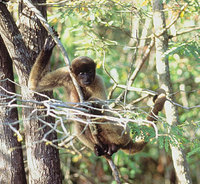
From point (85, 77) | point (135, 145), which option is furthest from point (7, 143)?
point (135, 145)

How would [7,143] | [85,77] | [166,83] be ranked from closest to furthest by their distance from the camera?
[7,143] < [85,77] < [166,83]

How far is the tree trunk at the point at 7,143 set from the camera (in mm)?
5109

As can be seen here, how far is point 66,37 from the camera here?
9062 mm

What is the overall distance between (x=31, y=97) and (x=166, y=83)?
8.79 feet

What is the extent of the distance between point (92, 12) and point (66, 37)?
368 cm

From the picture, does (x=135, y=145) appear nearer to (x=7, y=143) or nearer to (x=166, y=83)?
(x=166, y=83)

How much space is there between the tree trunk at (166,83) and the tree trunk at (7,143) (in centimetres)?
294

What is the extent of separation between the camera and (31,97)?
496cm

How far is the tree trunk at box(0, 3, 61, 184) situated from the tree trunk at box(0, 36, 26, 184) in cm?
35

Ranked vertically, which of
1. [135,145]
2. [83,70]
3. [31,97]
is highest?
[83,70]

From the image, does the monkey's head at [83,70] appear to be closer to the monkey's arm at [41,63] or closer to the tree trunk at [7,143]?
the monkey's arm at [41,63]

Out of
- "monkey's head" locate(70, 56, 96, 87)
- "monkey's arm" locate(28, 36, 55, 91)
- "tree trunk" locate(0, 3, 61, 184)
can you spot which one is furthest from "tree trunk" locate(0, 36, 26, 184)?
"monkey's head" locate(70, 56, 96, 87)

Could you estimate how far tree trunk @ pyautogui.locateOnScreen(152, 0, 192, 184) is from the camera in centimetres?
564

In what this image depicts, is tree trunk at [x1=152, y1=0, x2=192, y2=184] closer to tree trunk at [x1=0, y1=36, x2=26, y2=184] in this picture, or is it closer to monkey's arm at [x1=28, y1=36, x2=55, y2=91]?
monkey's arm at [x1=28, y1=36, x2=55, y2=91]
